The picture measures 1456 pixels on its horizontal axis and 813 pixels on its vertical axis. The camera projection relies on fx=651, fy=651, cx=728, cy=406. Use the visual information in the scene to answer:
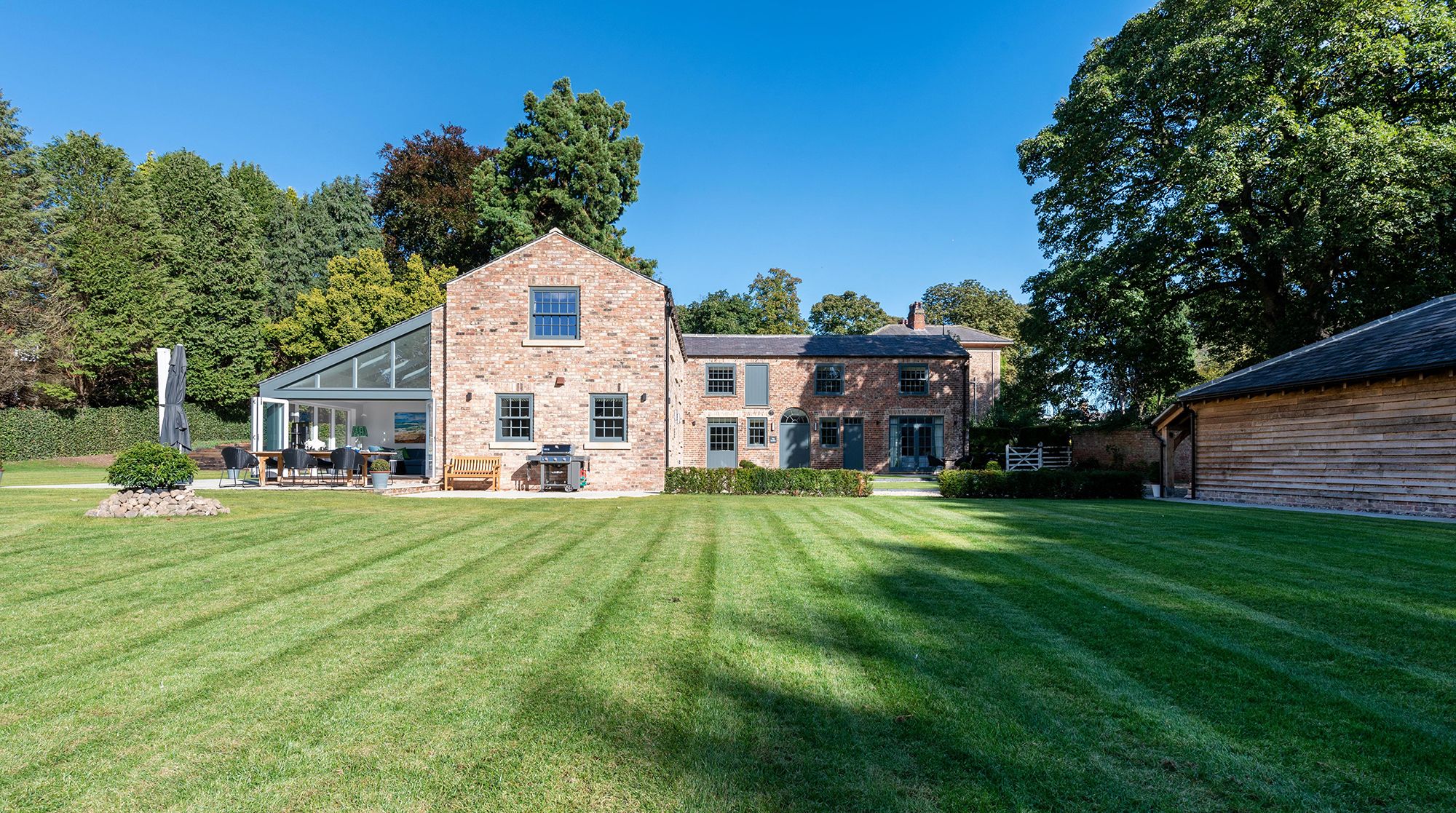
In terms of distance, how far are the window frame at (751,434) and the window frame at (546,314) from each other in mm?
12736

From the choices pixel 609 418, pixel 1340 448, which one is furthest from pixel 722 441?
pixel 1340 448

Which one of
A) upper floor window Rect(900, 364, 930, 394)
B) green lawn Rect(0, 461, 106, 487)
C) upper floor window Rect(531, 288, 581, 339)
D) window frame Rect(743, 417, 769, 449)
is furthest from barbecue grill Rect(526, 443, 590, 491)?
upper floor window Rect(900, 364, 930, 394)

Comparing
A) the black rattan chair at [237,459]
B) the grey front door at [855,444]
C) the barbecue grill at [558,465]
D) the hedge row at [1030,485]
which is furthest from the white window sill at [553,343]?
the grey front door at [855,444]

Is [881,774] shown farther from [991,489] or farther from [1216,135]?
[1216,135]

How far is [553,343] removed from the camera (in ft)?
61.4

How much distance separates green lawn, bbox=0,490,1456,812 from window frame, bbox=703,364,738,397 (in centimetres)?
2172

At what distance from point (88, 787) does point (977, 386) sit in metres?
41.4

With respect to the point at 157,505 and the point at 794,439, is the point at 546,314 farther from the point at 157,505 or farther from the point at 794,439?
the point at 794,439

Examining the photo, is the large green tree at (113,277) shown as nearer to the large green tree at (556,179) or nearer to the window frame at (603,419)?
the large green tree at (556,179)

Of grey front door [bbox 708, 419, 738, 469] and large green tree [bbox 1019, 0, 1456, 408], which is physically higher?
large green tree [bbox 1019, 0, 1456, 408]

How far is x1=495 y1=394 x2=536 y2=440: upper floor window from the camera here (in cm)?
1877

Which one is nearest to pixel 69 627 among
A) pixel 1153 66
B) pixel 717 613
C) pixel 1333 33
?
pixel 717 613

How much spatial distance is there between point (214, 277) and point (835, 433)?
3167 centimetres

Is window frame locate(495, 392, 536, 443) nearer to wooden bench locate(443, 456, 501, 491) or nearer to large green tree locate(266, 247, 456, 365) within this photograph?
wooden bench locate(443, 456, 501, 491)
